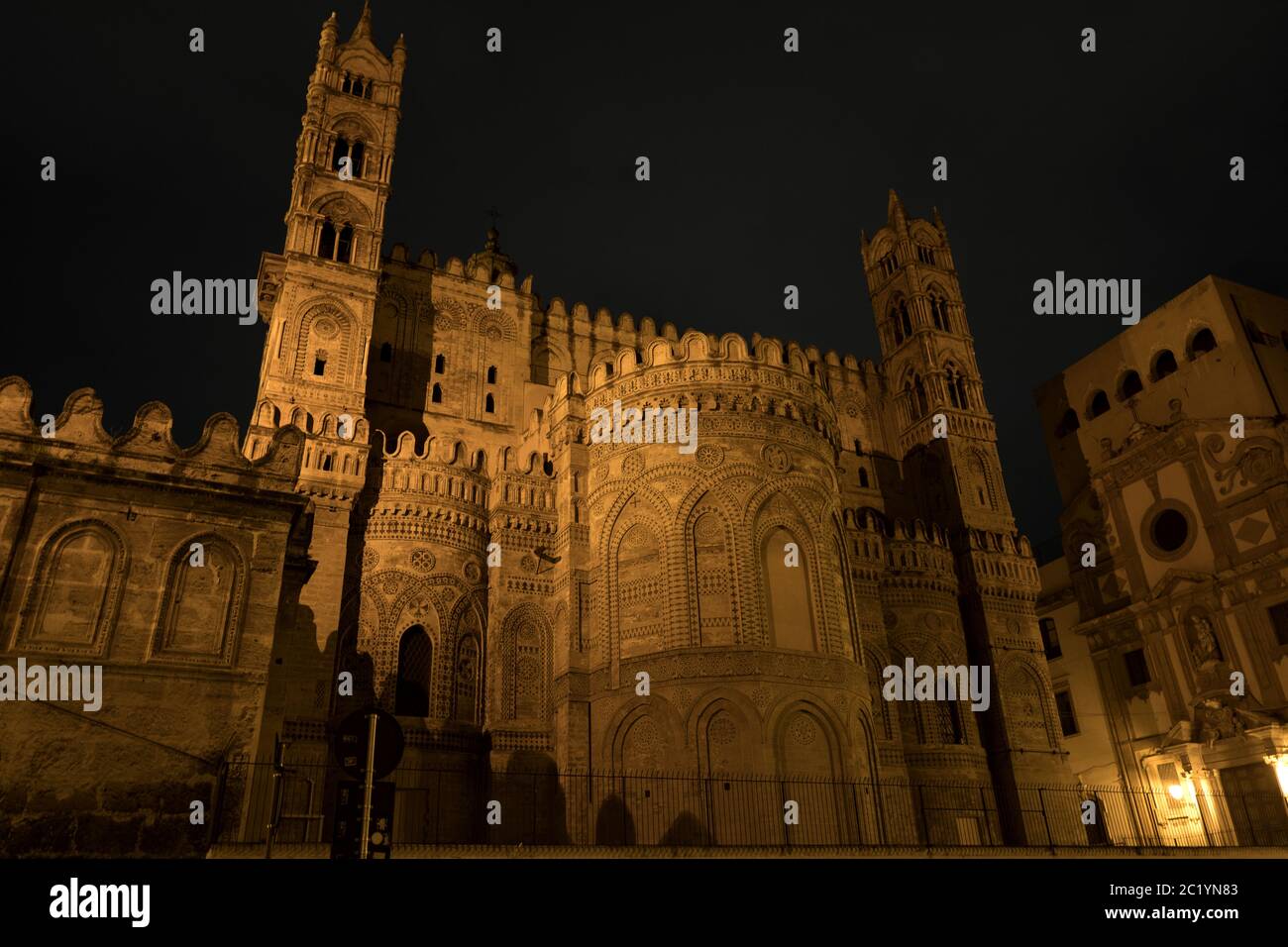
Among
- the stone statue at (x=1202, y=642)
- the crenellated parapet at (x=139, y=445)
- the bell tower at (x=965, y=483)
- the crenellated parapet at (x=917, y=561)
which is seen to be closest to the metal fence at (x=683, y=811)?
the bell tower at (x=965, y=483)

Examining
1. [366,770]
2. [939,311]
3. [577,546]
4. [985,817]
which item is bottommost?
[366,770]

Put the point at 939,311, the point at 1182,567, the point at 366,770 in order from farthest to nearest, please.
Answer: the point at 939,311 → the point at 1182,567 → the point at 366,770

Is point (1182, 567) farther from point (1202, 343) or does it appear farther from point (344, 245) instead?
point (344, 245)

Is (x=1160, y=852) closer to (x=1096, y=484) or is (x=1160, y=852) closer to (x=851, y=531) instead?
(x=851, y=531)

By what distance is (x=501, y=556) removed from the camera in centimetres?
2723

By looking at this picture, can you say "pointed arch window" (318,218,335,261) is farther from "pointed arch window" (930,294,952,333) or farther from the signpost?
"pointed arch window" (930,294,952,333)

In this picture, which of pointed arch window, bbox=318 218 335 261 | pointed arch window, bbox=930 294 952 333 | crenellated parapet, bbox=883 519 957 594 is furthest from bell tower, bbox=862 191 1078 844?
pointed arch window, bbox=318 218 335 261

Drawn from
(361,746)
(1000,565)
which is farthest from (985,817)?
(361,746)

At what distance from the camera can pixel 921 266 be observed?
1710 inches

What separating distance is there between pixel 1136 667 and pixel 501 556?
26454 mm

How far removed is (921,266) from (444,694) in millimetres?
30827

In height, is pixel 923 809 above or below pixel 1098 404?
below

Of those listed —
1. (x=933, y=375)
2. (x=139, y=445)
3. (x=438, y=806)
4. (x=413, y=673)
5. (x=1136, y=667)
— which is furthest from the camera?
(x=933, y=375)
